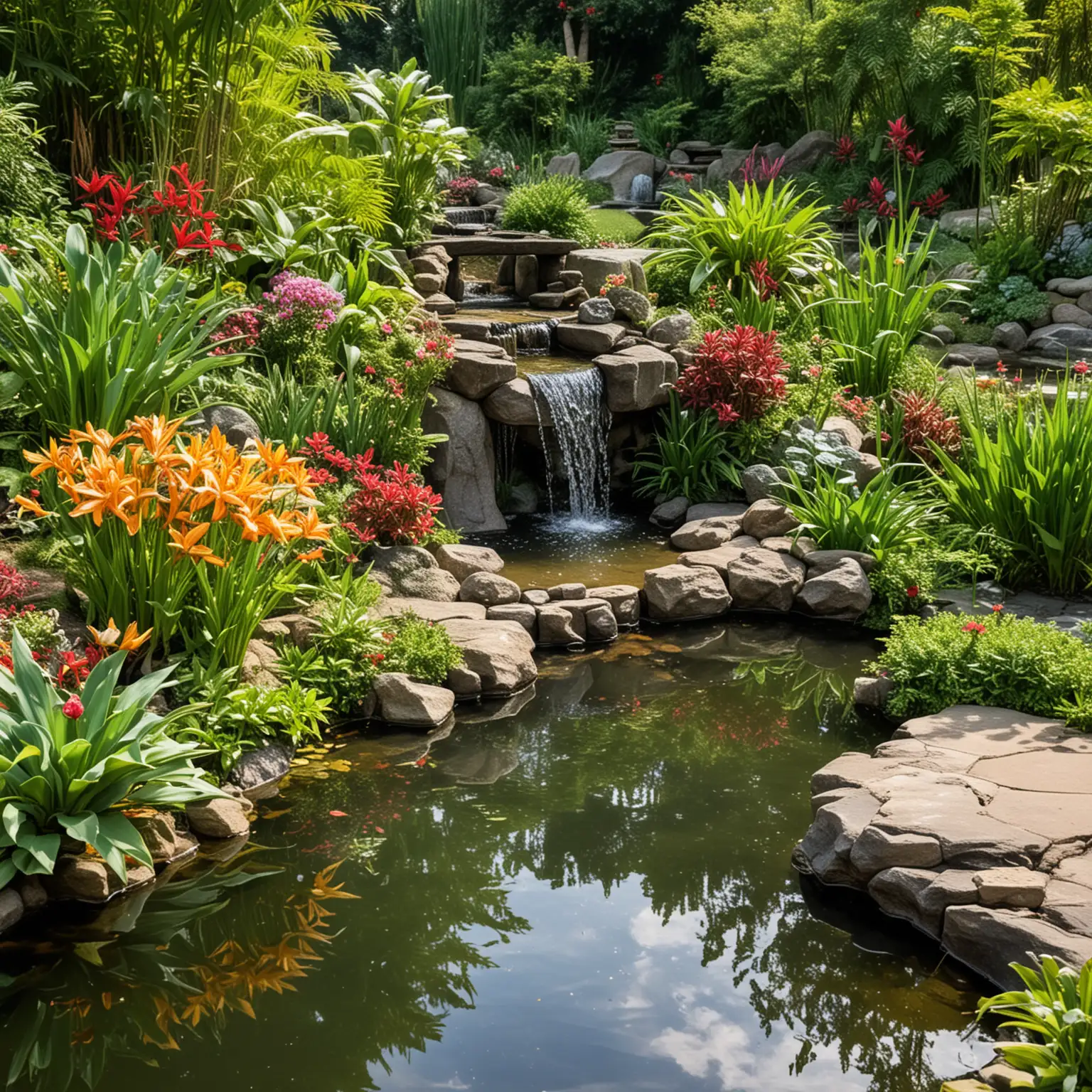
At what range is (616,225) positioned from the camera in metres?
14.7

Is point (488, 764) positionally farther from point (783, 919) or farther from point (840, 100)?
point (840, 100)

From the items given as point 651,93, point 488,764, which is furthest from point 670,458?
point 651,93

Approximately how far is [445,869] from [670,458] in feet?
16.3

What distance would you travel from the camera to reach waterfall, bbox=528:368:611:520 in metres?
9.05

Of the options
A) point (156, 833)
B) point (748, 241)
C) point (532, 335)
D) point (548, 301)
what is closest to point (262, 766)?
point (156, 833)

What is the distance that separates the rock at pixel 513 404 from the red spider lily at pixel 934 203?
6.82m

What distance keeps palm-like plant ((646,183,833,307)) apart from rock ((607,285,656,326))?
16.7 inches

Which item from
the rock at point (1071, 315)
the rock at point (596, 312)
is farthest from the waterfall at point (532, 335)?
the rock at point (1071, 315)

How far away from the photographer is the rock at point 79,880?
4.39 m

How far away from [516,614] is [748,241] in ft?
16.1

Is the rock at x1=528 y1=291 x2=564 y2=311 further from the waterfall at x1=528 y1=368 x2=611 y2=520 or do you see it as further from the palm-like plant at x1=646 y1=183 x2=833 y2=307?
the waterfall at x1=528 y1=368 x2=611 y2=520

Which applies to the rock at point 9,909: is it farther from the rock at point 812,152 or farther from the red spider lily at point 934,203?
the rock at point 812,152

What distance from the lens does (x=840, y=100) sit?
Result: 52.7ft

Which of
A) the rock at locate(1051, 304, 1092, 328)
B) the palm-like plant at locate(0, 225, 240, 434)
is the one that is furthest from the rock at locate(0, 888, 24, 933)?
the rock at locate(1051, 304, 1092, 328)
